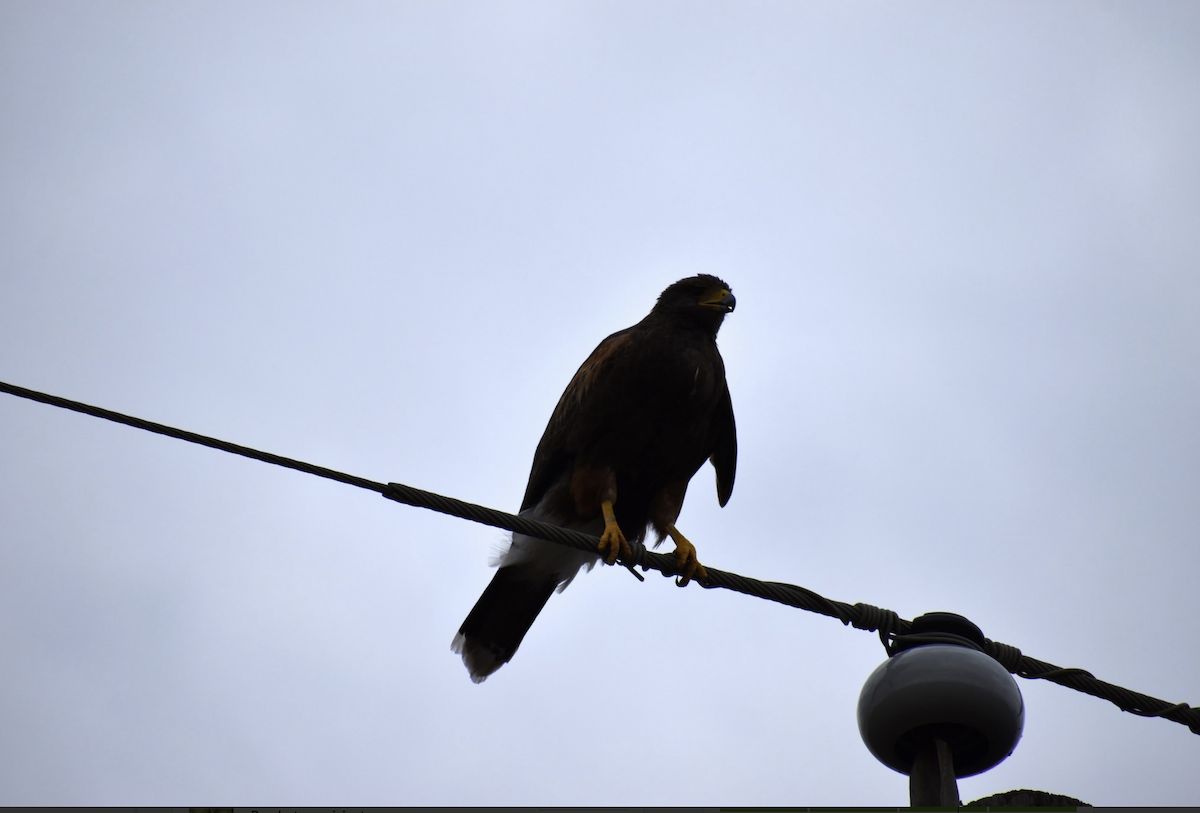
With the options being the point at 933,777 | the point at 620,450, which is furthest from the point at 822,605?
the point at 620,450

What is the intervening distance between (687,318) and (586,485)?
4.31ft

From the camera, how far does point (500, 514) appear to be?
12.0 feet

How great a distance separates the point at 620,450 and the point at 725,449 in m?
1.05

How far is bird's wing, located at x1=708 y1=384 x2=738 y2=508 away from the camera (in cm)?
636

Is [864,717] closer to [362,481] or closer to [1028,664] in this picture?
[1028,664]

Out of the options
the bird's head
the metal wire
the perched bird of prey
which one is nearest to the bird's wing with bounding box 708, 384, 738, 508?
the perched bird of prey

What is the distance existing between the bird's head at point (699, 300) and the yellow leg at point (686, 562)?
4.98 feet

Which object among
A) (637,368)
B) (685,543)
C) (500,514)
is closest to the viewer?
(500,514)

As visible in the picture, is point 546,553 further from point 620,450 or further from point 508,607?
point 620,450

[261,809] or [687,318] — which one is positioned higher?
[687,318]

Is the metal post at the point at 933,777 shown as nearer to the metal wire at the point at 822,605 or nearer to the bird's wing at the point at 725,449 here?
the metal wire at the point at 822,605

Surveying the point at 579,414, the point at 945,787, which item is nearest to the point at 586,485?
the point at 579,414

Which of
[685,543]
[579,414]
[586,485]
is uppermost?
[579,414]

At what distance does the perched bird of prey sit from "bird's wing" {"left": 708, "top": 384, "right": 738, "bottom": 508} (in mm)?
10
